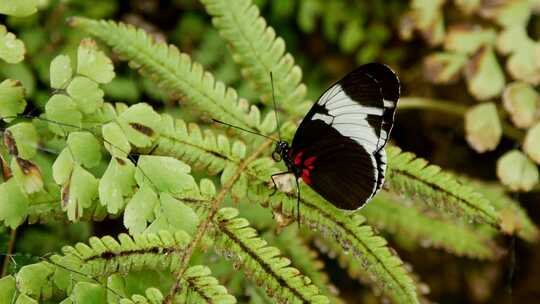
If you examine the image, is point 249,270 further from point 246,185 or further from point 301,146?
point 301,146

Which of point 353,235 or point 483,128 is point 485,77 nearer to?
point 483,128

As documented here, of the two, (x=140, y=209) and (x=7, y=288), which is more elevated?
(x=140, y=209)

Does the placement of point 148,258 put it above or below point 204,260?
above

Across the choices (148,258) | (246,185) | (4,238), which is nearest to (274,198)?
(246,185)

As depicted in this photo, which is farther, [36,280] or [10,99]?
[10,99]

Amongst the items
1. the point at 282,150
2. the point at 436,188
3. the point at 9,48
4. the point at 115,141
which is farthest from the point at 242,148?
the point at 9,48

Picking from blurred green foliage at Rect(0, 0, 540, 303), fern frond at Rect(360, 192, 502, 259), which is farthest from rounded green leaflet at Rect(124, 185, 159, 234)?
fern frond at Rect(360, 192, 502, 259)
